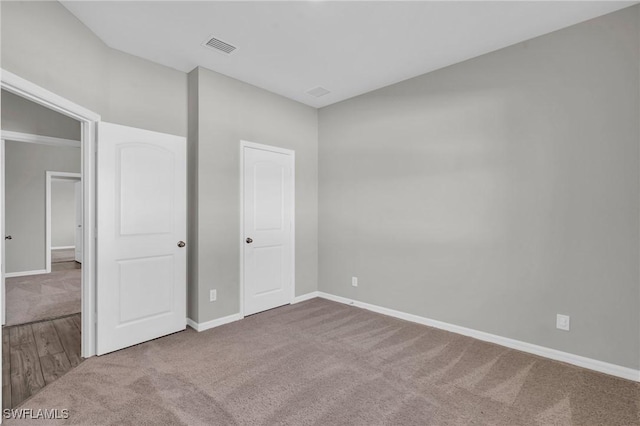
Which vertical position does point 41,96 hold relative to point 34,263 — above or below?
above

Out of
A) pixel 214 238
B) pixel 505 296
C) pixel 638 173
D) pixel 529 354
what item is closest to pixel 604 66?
pixel 638 173

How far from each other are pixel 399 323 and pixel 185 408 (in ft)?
7.79

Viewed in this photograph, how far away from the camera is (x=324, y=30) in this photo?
271cm

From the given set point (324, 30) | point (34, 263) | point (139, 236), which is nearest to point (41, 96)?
point (139, 236)

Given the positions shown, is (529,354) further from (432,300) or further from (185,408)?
(185,408)

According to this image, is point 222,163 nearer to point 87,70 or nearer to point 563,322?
point 87,70

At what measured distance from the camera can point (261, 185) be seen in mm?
3996

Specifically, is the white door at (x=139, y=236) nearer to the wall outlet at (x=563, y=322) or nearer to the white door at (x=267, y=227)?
the white door at (x=267, y=227)

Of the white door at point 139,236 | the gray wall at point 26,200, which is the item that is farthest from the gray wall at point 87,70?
the gray wall at point 26,200

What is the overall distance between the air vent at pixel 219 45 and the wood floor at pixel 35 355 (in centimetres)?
305

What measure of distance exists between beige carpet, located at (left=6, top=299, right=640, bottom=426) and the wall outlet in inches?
12.2

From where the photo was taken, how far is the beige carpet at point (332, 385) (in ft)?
6.56

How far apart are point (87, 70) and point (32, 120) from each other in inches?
71.9

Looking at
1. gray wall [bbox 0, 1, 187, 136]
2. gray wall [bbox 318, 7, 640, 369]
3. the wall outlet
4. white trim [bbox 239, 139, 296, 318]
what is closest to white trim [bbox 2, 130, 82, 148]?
gray wall [bbox 0, 1, 187, 136]
